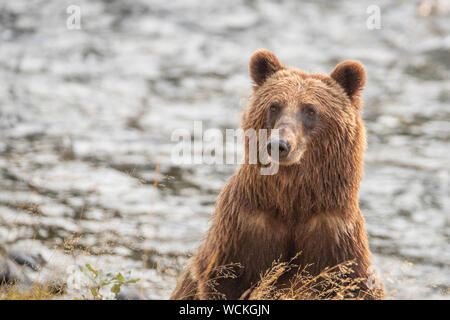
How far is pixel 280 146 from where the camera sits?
4027mm

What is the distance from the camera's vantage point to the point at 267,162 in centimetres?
434

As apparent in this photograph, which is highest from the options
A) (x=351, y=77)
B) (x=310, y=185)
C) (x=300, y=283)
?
(x=351, y=77)

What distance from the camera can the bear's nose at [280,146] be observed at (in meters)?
4.01

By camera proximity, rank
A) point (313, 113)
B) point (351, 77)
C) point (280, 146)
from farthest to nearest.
→ point (351, 77) → point (313, 113) → point (280, 146)

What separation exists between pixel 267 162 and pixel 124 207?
599 centimetres

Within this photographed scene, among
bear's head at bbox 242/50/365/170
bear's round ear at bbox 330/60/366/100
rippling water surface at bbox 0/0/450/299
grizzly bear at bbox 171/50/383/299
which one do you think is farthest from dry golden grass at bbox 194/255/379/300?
bear's round ear at bbox 330/60/366/100

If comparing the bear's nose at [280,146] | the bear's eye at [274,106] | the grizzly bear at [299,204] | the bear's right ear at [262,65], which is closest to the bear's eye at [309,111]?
the grizzly bear at [299,204]

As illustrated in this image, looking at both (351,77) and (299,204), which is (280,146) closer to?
(299,204)

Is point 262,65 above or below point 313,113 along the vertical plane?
above

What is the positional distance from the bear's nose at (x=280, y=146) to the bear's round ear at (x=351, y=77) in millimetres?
918

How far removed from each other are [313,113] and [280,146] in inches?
21.2

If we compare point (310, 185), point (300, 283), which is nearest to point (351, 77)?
point (310, 185)

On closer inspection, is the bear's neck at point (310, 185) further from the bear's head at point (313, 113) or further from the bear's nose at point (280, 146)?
the bear's nose at point (280, 146)
